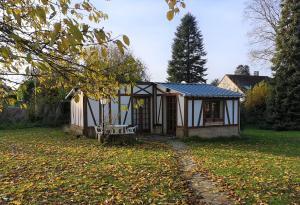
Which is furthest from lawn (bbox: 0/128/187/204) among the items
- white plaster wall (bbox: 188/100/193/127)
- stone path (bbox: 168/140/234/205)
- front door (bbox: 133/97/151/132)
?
front door (bbox: 133/97/151/132)

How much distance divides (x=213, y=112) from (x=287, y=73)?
10.4 m

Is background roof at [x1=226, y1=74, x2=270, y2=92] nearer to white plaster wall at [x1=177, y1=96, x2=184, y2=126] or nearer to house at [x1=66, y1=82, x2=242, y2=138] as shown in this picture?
house at [x1=66, y1=82, x2=242, y2=138]

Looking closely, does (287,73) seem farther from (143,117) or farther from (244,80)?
(244,80)

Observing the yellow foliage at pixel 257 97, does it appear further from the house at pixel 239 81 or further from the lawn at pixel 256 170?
the house at pixel 239 81

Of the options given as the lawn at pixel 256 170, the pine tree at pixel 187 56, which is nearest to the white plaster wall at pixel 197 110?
the lawn at pixel 256 170

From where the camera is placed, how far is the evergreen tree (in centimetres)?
2545

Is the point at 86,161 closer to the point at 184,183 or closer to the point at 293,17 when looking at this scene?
the point at 184,183

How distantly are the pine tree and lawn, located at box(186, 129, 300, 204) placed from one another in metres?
25.1

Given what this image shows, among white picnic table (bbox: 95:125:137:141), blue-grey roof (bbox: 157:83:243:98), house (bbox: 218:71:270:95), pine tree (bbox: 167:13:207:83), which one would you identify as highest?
pine tree (bbox: 167:13:207:83)

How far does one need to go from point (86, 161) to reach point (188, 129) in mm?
7688

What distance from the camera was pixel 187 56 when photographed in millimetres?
40250

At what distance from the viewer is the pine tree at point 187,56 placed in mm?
40062

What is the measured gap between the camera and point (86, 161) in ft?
35.4

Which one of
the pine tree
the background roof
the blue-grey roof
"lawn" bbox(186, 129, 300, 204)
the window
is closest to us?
"lawn" bbox(186, 129, 300, 204)
